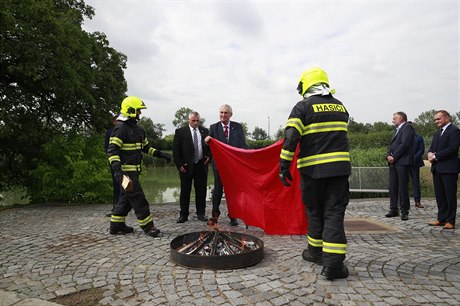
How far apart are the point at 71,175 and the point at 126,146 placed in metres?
5.36

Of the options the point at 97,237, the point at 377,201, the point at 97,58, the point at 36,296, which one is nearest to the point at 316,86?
the point at 36,296

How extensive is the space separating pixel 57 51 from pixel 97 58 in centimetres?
424

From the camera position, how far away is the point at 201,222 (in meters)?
7.17

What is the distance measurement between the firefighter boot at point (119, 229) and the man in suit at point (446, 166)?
219 inches

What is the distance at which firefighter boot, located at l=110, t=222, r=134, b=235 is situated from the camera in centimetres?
617

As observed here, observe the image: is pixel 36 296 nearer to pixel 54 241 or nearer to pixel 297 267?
pixel 54 241

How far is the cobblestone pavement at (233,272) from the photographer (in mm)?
3410

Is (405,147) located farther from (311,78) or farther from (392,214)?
(311,78)

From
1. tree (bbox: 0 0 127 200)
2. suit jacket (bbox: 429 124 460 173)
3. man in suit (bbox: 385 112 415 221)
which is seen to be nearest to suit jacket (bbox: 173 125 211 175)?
man in suit (bbox: 385 112 415 221)

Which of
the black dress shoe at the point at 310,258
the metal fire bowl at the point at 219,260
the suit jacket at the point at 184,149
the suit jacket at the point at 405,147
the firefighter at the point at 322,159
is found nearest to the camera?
the firefighter at the point at 322,159

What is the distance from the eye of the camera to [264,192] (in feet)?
19.0

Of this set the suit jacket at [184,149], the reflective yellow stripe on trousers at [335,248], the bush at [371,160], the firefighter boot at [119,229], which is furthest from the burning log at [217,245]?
the bush at [371,160]

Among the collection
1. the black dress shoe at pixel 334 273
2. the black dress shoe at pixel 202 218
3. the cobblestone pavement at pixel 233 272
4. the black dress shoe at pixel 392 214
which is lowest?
the cobblestone pavement at pixel 233 272

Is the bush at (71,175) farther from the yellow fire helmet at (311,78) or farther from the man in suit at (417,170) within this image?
the man in suit at (417,170)
